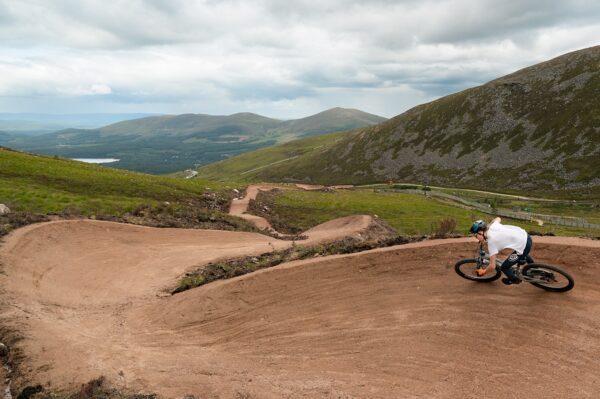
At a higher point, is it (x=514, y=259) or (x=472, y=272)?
(x=514, y=259)

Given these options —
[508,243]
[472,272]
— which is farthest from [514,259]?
[472,272]

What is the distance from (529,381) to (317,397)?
6107 mm

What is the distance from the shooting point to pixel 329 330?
1518 centimetres

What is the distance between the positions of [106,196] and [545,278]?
41.9m

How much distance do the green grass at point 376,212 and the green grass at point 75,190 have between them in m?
12.8

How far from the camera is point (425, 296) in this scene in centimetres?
1612

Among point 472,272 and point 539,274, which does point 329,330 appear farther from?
point 539,274

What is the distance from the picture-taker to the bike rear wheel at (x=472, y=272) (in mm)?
15688

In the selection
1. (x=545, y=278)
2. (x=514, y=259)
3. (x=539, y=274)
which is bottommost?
(x=545, y=278)

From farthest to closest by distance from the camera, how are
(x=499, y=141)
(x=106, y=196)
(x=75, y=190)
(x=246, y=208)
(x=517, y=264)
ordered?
(x=499, y=141) → (x=246, y=208) → (x=75, y=190) → (x=106, y=196) → (x=517, y=264)

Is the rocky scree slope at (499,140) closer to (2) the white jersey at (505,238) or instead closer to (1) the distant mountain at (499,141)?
(1) the distant mountain at (499,141)

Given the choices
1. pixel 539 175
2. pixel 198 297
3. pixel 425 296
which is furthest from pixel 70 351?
pixel 539 175

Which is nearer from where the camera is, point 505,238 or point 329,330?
point 505,238

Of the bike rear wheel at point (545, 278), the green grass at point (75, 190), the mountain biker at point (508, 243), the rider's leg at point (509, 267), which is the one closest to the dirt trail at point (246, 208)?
the green grass at point (75, 190)
